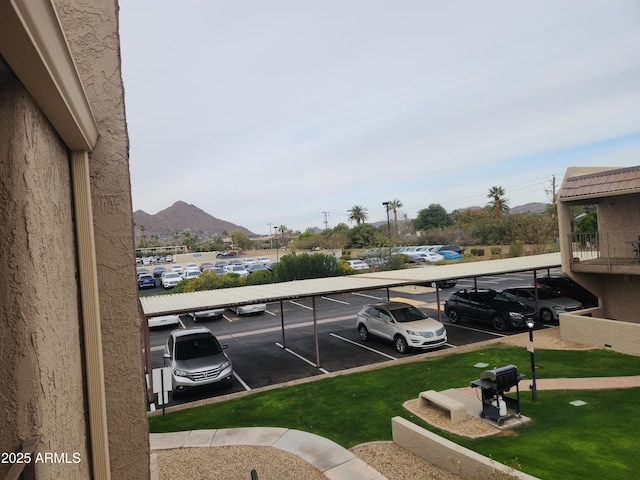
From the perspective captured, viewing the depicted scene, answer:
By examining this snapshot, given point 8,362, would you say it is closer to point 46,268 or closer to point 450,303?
point 46,268

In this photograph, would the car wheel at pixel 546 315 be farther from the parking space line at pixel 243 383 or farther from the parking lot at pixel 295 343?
the parking space line at pixel 243 383

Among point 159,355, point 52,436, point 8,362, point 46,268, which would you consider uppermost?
point 46,268

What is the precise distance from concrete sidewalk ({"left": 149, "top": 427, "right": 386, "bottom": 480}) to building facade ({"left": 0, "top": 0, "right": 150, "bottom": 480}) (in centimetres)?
446

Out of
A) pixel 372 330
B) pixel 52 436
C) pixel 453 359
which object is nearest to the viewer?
pixel 52 436

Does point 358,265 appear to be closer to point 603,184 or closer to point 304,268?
point 304,268

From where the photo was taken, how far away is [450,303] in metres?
20.1

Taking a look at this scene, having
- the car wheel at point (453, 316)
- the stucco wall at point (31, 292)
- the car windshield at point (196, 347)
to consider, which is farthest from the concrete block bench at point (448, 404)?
the car wheel at point (453, 316)

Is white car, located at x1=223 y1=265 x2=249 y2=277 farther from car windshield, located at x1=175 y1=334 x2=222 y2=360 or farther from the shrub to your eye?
the shrub

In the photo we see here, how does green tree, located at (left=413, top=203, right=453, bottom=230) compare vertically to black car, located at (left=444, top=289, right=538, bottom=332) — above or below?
above

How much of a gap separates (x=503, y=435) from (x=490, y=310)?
11.0 metres

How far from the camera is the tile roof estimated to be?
13297mm

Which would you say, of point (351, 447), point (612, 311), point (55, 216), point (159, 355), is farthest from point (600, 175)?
point (159, 355)

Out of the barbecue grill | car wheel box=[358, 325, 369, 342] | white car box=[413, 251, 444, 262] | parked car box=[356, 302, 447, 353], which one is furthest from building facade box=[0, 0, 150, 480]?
white car box=[413, 251, 444, 262]

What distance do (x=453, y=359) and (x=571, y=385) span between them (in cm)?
374
